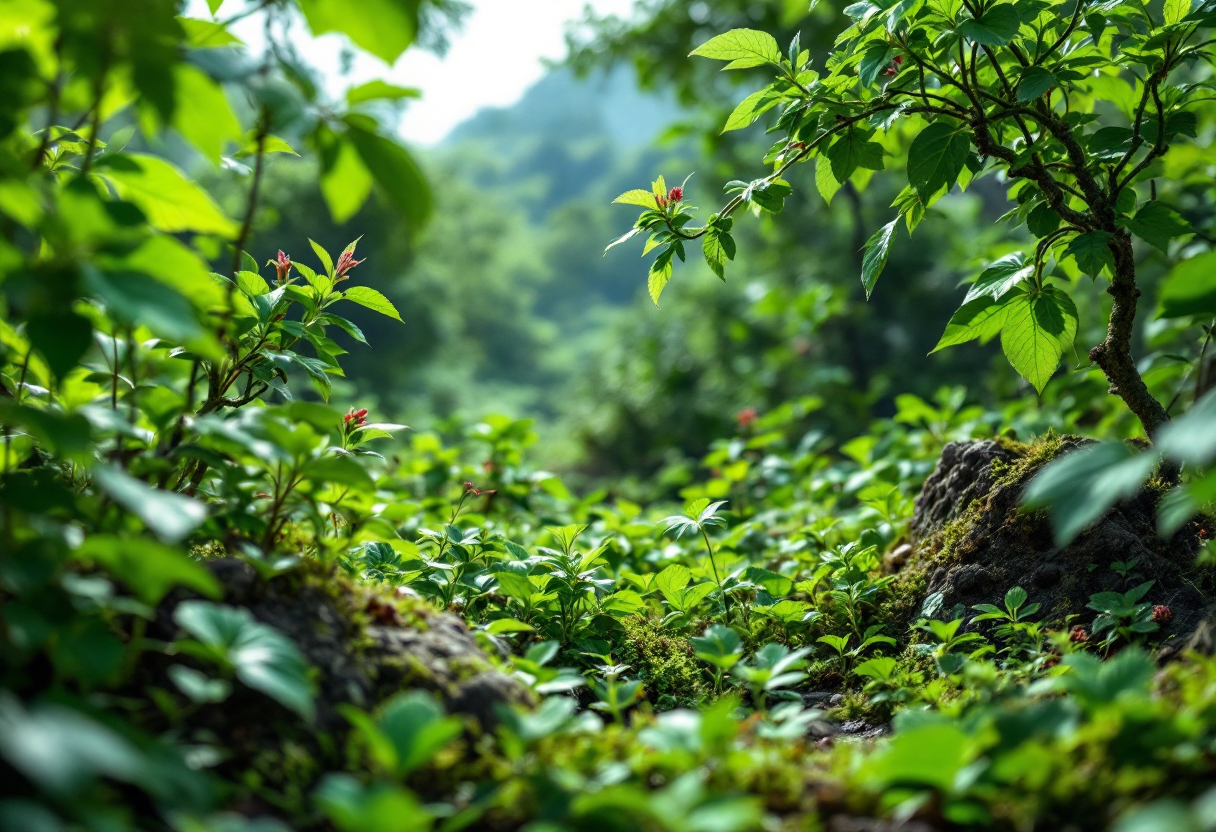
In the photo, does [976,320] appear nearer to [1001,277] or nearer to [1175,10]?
[1001,277]

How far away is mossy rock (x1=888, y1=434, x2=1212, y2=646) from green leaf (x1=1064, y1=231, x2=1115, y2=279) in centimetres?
52

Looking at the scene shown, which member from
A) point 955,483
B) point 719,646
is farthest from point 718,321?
point 719,646

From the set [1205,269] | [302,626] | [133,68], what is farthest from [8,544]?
[1205,269]

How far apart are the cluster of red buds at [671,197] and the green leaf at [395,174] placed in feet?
2.49

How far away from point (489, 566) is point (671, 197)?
0.92 meters

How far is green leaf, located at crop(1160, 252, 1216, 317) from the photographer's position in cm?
93

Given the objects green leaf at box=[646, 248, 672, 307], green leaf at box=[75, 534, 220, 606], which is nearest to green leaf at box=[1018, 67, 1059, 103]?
green leaf at box=[646, 248, 672, 307]

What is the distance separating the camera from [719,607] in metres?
1.96

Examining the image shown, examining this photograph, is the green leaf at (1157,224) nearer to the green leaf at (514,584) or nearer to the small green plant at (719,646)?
the small green plant at (719,646)

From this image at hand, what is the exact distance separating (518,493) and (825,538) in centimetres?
130

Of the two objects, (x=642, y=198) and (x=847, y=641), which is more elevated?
(x=642, y=198)

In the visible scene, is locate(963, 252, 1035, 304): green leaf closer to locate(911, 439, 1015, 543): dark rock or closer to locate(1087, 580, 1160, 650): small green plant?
locate(911, 439, 1015, 543): dark rock

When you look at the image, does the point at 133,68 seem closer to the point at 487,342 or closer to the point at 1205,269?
the point at 1205,269

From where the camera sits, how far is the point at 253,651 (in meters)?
0.90
